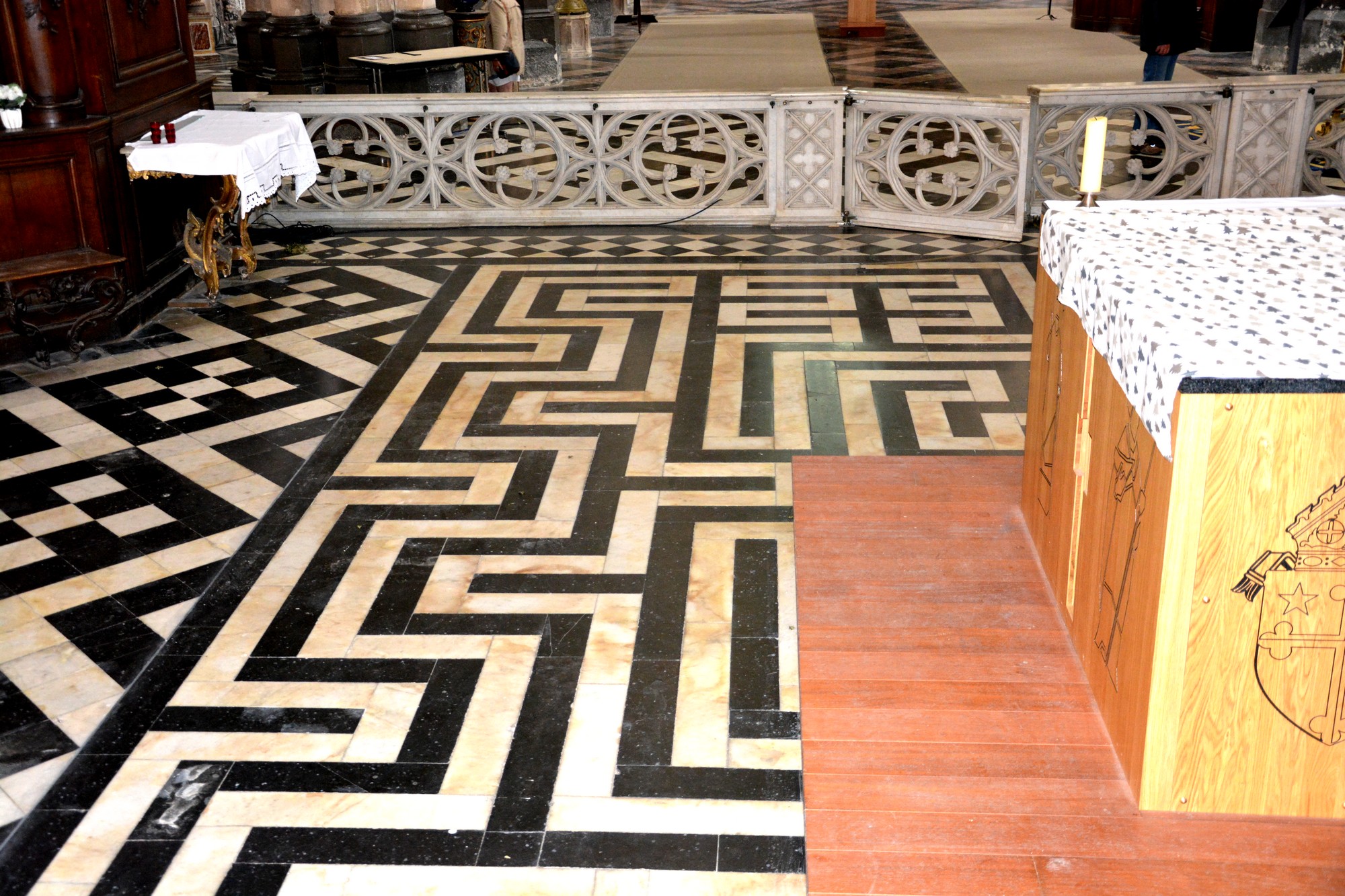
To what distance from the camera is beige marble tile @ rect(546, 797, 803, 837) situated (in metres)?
2.97

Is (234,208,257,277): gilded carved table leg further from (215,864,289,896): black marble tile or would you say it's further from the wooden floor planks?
(215,864,289,896): black marble tile

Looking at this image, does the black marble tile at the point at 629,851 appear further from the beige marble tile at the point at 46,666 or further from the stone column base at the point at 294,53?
the stone column base at the point at 294,53

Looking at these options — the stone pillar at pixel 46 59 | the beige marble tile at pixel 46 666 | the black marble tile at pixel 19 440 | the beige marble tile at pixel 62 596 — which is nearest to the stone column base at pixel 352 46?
the stone pillar at pixel 46 59

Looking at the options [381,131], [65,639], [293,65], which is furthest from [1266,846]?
[293,65]

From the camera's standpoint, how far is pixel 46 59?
5988 mm

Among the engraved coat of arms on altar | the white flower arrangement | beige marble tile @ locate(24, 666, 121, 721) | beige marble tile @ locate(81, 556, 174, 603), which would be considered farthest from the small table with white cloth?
the engraved coat of arms on altar

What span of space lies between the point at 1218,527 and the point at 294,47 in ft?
35.3

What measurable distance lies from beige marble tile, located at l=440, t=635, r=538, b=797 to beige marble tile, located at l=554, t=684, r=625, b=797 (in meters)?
0.16

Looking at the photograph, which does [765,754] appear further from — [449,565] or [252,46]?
[252,46]

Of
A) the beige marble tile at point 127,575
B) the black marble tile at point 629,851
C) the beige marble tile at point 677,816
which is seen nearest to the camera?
the black marble tile at point 629,851

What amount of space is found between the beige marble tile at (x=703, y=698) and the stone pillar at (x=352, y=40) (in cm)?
904

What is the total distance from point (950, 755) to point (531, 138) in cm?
610

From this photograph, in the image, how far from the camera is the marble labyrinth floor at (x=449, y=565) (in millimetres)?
3010

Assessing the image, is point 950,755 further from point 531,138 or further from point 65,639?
point 531,138
